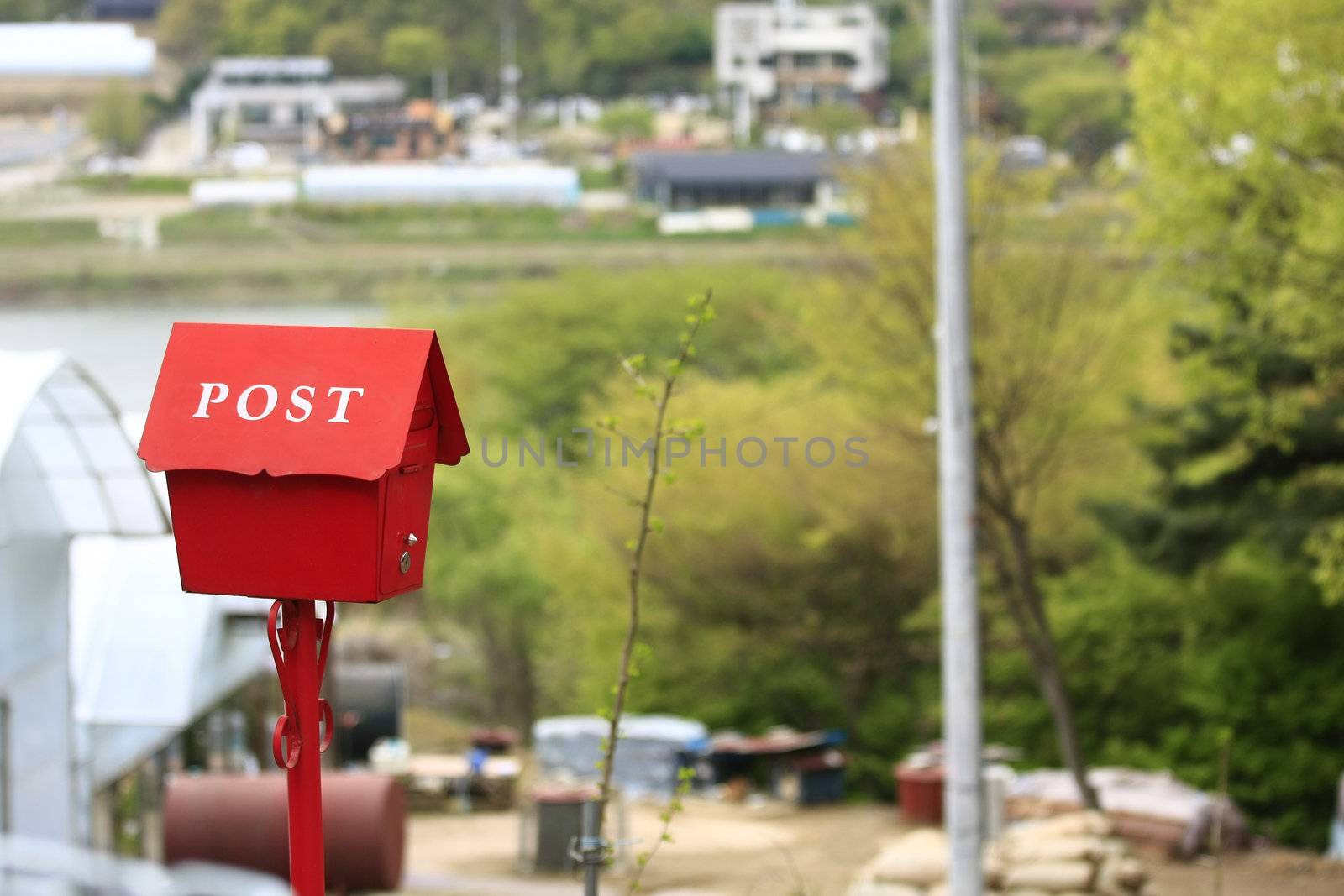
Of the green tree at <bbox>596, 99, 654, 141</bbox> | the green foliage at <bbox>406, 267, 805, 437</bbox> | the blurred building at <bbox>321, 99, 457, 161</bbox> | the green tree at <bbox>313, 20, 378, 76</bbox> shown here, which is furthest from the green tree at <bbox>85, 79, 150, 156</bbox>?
the green tree at <bbox>596, 99, 654, 141</bbox>

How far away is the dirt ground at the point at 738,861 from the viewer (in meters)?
13.5

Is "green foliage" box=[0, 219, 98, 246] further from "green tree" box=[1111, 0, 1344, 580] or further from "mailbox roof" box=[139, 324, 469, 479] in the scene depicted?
"mailbox roof" box=[139, 324, 469, 479]

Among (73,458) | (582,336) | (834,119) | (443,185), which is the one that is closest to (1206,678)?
(73,458)

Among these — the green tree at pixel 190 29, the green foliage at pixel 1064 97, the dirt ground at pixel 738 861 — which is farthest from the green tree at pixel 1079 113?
the green tree at pixel 190 29

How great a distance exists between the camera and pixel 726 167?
1838 inches

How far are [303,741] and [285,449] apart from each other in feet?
2.21

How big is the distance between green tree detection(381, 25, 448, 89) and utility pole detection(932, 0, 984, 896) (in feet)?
110

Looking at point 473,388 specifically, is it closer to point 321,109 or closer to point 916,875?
point 321,109

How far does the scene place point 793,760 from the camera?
2023 cm

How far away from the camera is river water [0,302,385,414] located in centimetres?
2017

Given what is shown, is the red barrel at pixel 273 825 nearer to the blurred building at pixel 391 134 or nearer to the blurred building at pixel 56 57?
the blurred building at pixel 56 57

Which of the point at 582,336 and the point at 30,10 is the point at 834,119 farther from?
the point at 30,10

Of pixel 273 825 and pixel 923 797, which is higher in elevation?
pixel 273 825

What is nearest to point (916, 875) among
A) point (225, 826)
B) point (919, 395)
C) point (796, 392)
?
point (225, 826)
